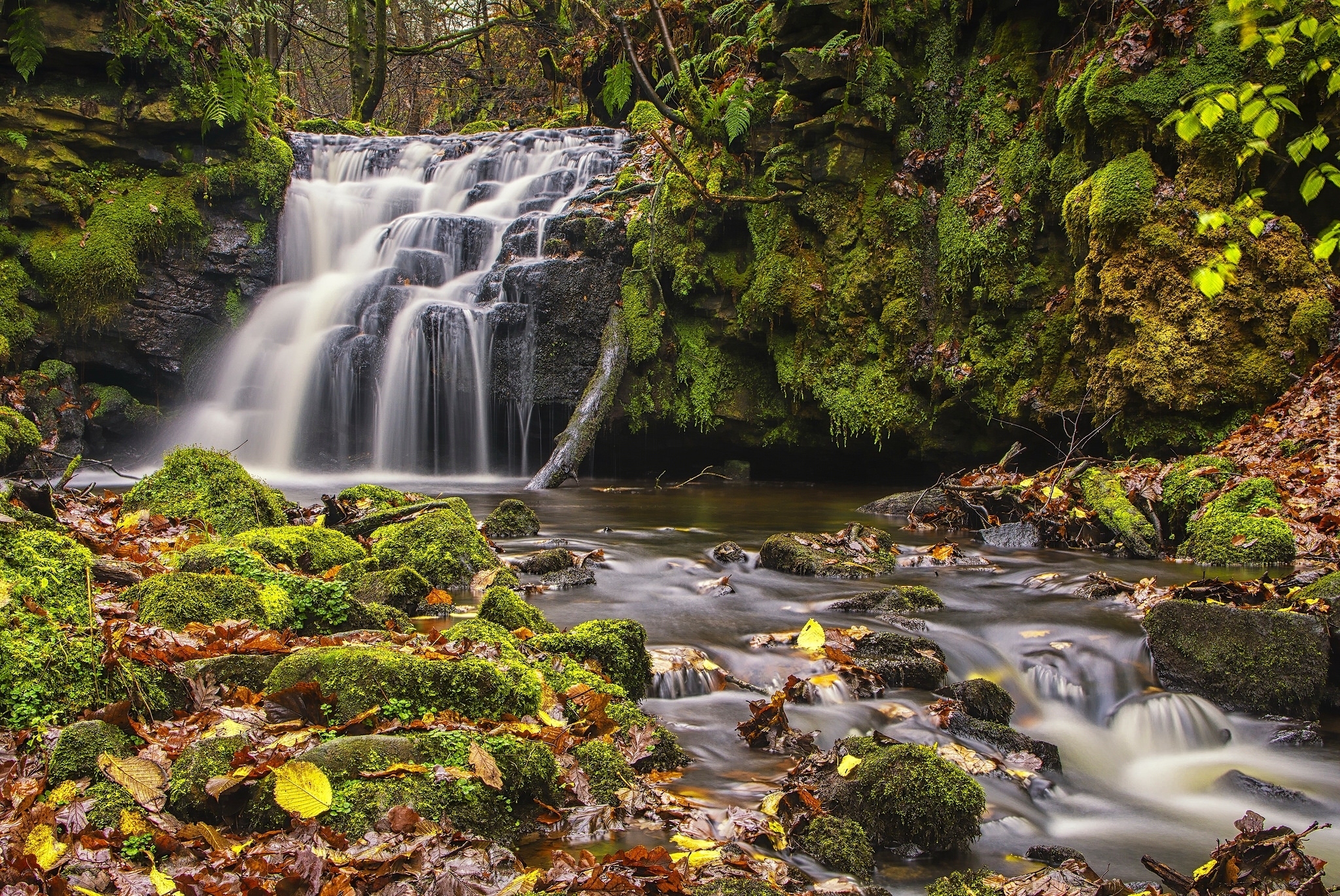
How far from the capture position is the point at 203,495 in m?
6.41

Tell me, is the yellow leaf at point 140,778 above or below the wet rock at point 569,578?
above

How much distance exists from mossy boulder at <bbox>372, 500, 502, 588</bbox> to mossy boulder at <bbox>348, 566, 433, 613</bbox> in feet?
1.67

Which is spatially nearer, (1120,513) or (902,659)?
(902,659)

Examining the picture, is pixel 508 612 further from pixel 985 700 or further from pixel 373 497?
pixel 373 497

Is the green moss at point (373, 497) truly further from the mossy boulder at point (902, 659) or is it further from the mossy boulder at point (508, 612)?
the mossy boulder at point (902, 659)

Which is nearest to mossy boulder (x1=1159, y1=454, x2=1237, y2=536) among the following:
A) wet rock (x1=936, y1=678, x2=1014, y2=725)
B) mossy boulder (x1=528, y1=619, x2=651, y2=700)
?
wet rock (x1=936, y1=678, x2=1014, y2=725)

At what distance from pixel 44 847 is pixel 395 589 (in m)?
2.72

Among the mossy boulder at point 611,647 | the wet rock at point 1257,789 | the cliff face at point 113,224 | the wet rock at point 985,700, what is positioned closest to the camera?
the wet rock at point 1257,789

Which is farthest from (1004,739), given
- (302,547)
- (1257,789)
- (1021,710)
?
(302,547)

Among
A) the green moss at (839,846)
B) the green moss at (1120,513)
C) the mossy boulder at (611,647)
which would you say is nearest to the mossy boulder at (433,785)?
the green moss at (839,846)

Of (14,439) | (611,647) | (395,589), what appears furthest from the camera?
(14,439)

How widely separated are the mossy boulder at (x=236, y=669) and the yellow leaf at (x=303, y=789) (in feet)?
2.36

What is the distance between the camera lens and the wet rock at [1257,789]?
3570 mm

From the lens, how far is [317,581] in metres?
4.26
